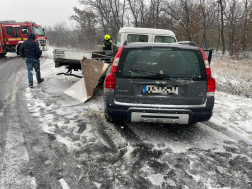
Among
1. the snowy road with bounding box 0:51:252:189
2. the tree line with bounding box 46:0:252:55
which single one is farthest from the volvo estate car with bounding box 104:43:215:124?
the tree line with bounding box 46:0:252:55

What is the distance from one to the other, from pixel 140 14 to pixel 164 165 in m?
25.8

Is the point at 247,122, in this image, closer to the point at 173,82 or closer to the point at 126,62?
the point at 173,82

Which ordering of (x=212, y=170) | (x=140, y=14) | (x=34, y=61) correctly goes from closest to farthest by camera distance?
1. (x=212, y=170)
2. (x=34, y=61)
3. (x=140, y=14)

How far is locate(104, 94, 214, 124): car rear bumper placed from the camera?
9.02 feet

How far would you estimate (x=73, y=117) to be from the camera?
12.6 feet

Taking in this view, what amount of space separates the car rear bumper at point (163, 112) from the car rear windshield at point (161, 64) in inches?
17.7

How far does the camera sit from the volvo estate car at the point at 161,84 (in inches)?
108

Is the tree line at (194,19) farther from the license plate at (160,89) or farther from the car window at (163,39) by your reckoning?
the license plate at (160,89)

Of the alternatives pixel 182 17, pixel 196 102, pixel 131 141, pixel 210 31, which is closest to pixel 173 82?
pixel 196 102

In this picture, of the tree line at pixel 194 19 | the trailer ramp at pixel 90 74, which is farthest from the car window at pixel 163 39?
the tree line at pixel 194 19

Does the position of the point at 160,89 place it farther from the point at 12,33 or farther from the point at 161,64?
the point at 12,33

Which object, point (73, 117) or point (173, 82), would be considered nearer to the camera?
point (173, 82)

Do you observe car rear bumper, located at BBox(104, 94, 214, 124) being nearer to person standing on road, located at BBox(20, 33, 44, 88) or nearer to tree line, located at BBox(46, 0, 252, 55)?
person standing on road, located at BBox(20, 33, 44, 88)

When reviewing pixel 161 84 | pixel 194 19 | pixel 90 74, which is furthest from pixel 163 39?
pixel 194 19
